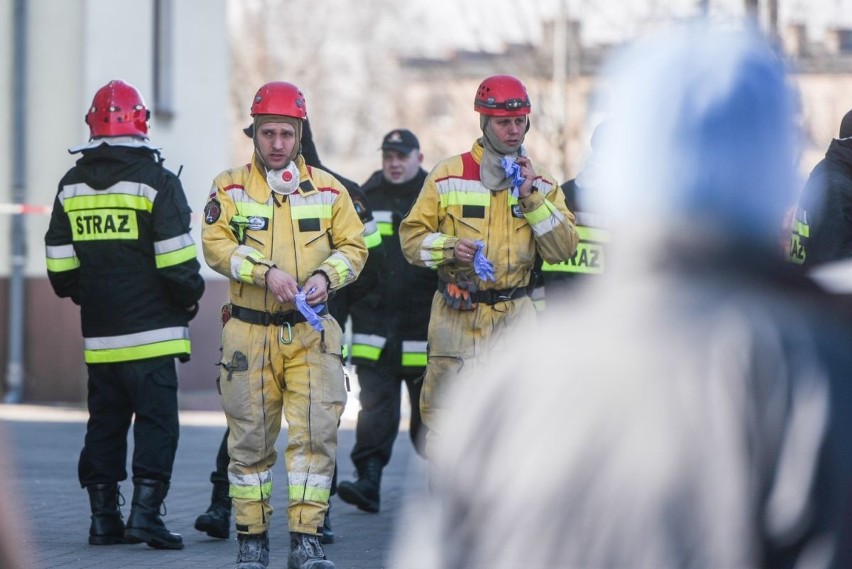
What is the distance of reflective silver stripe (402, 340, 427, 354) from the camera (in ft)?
31.2

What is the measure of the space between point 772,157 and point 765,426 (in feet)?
1.19

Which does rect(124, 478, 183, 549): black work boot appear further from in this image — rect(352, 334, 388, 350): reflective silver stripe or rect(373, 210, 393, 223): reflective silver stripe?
rect(373, 210, 393, 223): reflective silver stripe

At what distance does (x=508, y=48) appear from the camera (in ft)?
108

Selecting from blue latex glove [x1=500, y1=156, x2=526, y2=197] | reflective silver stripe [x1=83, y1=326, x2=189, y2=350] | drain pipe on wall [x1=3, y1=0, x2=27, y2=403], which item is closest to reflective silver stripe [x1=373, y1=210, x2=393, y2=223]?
reflective silver stripe [x1=83, y1=326, x2=189, y2=350]

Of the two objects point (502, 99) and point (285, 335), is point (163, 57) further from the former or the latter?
point (285, 335)

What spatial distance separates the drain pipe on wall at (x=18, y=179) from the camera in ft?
48.4

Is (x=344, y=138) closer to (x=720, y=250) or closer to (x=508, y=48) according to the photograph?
(x=508, y=48)

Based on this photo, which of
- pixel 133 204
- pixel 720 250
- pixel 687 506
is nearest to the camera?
pixel 687 506

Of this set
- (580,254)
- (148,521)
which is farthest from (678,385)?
(580,254)

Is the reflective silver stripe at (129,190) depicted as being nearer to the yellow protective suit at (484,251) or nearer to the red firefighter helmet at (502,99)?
the yellow protective suit at (484,251)

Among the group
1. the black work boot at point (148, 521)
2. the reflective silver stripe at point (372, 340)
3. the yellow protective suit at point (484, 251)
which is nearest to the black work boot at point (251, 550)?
the yellow protective suit at point (484, 251)

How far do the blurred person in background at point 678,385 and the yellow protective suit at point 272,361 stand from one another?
4.59 m

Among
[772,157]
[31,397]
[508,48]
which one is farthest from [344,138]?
[772,157]

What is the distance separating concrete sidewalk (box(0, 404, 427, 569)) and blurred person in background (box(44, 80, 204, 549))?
0.88 feet
